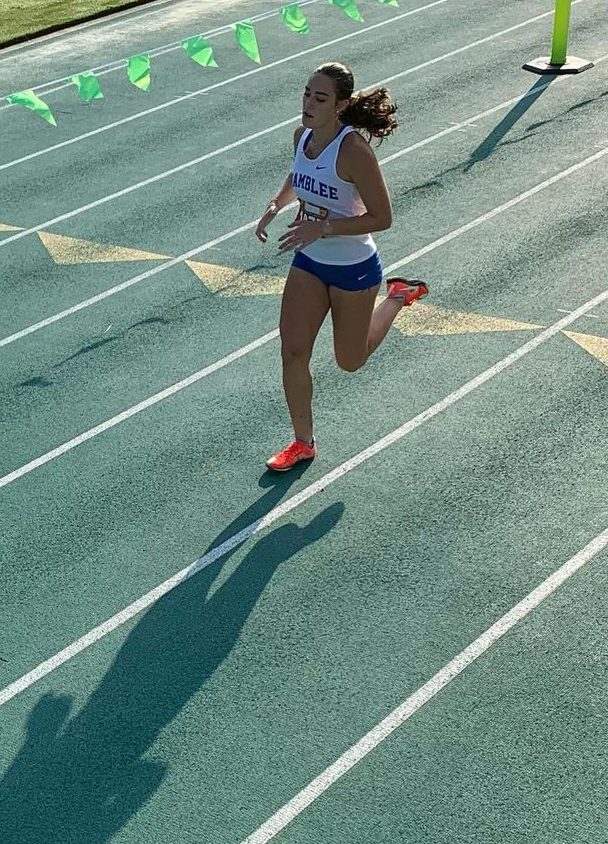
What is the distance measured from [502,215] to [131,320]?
3.40 m

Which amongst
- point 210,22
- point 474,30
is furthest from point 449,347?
point 210,22

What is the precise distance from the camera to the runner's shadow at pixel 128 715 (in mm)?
5094

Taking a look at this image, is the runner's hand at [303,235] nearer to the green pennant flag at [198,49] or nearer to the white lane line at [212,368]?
the white lane line at [212,368]

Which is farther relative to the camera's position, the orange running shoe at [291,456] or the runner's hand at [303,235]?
the orange running shoe at [291,456]

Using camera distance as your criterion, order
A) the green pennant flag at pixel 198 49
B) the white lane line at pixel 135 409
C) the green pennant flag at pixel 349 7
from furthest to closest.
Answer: the green pennant flag at pixel 349 7 → the green pennant flag at pixel 198 49 → the white lane line at pixel 135 409

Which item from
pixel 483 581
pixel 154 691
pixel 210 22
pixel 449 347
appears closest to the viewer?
pixel 154 691

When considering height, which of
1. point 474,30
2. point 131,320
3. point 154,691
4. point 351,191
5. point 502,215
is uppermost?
point 351,191

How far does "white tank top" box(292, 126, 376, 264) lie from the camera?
6793mm

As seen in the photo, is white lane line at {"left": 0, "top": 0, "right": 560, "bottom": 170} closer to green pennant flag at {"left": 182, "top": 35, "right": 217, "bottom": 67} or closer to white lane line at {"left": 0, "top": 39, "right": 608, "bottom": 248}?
white lane line at {"left": 0, "top": 39, "right": 608, "bottom": 248}

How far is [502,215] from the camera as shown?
11.0 m

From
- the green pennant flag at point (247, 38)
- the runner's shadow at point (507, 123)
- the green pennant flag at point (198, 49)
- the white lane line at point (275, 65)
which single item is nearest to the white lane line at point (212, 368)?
the runner's shadow at point (507, 123)

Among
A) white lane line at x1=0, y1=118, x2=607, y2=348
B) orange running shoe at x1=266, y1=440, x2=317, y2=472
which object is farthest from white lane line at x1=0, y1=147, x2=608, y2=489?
orange running shoe at x1=266, y1=440, x2=317, y2=472

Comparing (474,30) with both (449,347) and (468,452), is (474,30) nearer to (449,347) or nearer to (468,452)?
(449,347)

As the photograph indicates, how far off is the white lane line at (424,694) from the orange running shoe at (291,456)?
5.68 ft
